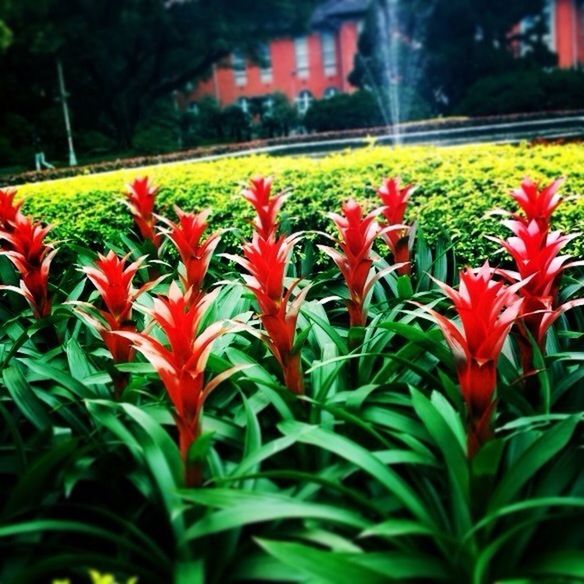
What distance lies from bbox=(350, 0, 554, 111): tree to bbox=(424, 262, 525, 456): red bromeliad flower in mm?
30784

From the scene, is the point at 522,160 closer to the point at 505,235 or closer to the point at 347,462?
the point at 505,235

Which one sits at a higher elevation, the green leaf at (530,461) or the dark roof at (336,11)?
the dark roof at (336,11)

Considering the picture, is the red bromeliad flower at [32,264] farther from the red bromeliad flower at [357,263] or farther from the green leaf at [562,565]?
the green leaf at [562,565]

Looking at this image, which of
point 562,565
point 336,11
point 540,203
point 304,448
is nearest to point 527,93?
point 336,11

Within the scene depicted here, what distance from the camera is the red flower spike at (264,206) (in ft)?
11.7

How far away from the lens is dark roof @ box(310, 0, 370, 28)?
41.7 metres

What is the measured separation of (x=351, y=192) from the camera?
5.07 meters

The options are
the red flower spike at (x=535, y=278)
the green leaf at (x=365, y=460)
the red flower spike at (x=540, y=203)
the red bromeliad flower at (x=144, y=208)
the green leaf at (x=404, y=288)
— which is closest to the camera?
the green leaf at (x=365, y=460)

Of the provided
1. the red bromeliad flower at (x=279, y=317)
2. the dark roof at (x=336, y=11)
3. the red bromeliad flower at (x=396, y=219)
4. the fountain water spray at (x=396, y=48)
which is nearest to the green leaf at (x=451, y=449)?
the red bromeliad flower at (x=279, y=317)

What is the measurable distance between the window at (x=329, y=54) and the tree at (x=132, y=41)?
750 inches

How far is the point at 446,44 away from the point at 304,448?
104ft

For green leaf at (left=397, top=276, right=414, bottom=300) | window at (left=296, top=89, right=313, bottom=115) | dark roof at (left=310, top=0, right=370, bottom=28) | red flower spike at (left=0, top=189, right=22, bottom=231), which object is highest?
dark roof at (left=310, top=0, right=370, bottom=28)

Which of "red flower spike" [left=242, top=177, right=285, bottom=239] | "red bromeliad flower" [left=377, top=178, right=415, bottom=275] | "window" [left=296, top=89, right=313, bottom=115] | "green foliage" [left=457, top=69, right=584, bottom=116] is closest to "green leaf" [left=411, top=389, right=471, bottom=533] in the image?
"red bromeliad flower" [left=377, top=178, right=415, bottom=275]

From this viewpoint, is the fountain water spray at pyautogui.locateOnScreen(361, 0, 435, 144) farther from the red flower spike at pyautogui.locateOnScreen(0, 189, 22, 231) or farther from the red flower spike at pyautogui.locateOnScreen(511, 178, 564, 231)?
the red flower spike at pyautogui.locateOnScreen(511, 178, 564, 231)
